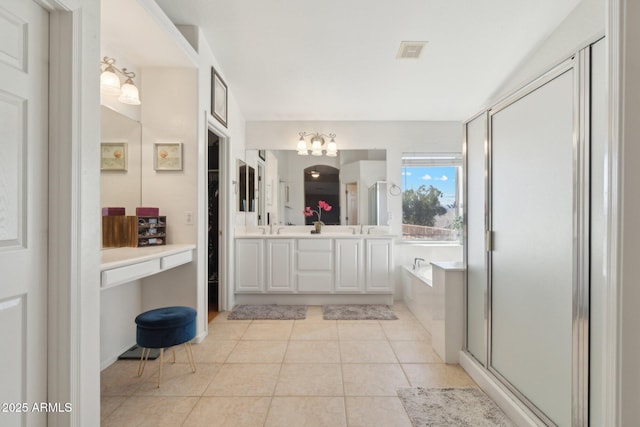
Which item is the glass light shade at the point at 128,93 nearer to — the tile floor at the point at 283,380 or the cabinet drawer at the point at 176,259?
the cabinet drawer at the point at 176,259

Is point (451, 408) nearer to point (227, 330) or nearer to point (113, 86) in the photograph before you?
point (227, 330)

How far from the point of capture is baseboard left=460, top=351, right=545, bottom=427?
1.57 metres

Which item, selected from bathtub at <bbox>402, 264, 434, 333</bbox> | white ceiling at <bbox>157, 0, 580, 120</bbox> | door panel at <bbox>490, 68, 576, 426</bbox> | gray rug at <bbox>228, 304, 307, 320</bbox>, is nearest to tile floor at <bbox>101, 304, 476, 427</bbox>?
bathtub at <bbox>402, 264, 434, 333</bbox>

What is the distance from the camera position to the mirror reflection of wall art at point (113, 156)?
2406 millimetres

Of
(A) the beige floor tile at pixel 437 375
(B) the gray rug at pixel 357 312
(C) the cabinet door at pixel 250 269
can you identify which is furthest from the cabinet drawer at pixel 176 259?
(A) the beige floor tile at pixel 437 375

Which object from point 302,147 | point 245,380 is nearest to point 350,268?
point 302,147

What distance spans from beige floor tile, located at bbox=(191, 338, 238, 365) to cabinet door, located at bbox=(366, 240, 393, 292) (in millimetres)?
1775

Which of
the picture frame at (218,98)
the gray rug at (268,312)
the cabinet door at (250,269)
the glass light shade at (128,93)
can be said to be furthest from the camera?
the cabinet door at (250,269)

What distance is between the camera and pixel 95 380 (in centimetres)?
144

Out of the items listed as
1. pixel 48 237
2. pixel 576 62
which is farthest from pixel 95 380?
pixel 576 62

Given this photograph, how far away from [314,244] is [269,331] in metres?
1.20

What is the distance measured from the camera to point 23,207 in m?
1.20

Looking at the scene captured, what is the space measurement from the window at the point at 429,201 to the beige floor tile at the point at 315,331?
1.75 meters

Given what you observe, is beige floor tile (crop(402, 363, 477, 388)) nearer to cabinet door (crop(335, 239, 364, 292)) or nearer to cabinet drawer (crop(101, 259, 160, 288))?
cabinet door (crop(335, 239, 364, 292))
